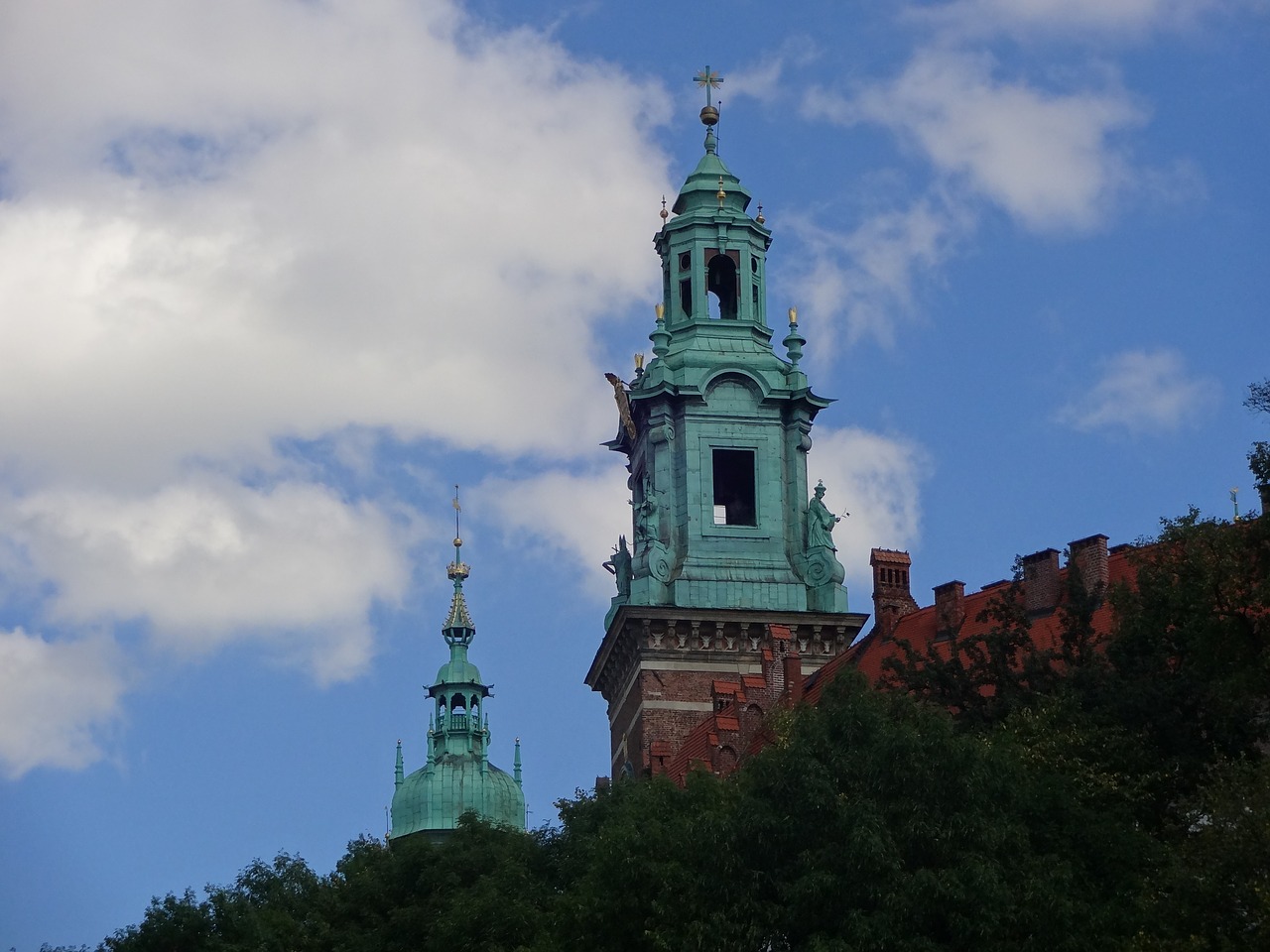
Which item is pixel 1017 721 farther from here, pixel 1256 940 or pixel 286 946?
pixel 286 946

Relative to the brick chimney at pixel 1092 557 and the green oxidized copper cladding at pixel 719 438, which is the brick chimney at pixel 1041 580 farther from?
the green oxidized copper cladding at pixel 719 438

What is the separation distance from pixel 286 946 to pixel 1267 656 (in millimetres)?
29754

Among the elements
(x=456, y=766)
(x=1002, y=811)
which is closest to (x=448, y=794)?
(x=456, y=766)

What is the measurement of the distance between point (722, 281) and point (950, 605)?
23.6 meters

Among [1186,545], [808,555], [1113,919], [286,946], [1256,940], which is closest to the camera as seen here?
[1256,940]

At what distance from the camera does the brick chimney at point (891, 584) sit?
87062mm

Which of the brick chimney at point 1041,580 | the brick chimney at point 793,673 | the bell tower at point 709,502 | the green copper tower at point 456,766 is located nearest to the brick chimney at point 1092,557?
the brick chimney at point 1041,580

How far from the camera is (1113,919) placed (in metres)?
50.3

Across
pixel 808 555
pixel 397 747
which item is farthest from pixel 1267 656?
pixel 397 747

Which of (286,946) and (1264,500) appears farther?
(286,946)

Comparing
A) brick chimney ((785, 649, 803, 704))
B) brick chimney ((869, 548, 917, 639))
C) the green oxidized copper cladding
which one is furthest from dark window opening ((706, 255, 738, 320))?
brick chimney ((785, 649, 803, 704))

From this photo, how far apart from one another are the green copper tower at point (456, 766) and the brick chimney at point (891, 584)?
68.1m

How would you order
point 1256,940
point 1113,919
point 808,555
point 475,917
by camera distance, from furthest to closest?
point 808,555 → point 475,917 → point 1113,919 → point 1256,940

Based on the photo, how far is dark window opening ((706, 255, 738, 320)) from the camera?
3900 inches
